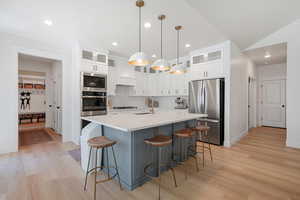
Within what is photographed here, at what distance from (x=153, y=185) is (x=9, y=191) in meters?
1.93

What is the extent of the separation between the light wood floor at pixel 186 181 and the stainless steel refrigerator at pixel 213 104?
1.96ft

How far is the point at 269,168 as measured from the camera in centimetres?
254

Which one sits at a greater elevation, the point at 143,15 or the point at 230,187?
the point at 143,15

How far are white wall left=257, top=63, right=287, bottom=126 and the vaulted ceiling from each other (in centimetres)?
310

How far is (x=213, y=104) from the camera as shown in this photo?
3807 millimetres

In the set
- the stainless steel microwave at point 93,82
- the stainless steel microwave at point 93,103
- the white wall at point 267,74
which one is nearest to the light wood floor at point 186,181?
the stainless steel microwave at point 93,103

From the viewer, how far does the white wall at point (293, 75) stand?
346cm

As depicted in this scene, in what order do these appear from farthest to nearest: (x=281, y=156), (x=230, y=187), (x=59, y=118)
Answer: (x=59, y=118)
(x=281, y=156)
(x=230, y=187)

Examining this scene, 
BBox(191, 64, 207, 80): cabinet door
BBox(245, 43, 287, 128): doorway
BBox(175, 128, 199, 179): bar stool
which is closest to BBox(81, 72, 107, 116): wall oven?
BBox(175, 128, 199, 179): bar stool

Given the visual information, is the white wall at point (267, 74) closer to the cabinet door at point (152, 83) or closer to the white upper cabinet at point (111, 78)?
the cabinet door at point (152, 83)

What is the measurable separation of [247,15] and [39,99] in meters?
9.32

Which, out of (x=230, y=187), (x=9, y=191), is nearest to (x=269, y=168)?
(x=230, y=187)

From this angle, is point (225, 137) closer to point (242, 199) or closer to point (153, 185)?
point (242, 199)

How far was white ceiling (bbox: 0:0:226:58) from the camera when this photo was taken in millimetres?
2441
